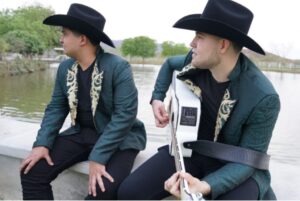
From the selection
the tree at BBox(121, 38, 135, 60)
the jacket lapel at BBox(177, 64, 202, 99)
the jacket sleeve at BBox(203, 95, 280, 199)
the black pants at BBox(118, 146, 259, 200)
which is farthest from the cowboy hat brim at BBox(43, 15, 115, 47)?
the tree at BBox(121, 38, 135, 60)

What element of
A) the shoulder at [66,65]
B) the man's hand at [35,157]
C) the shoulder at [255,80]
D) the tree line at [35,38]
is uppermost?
the shoulder at [255,80]

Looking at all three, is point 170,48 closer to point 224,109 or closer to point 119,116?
point 119,116

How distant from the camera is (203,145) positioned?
→ 6.35 feet

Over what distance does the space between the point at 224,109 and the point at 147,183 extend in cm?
52

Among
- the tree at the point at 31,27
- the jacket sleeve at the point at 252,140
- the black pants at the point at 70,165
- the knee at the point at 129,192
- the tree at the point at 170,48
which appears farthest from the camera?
the tree at the point at 170,48

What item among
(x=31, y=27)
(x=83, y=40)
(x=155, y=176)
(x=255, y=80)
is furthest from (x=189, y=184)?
(x=31, y=27)

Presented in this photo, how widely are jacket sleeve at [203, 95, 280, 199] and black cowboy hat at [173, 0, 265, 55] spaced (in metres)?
0.28

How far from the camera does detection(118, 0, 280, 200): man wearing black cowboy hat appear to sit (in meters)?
1.75

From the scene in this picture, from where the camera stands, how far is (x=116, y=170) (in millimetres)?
2123

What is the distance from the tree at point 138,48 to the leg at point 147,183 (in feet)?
264

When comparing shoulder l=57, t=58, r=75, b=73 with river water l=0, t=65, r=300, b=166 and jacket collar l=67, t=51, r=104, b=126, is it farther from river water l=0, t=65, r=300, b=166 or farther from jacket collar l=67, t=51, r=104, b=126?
river water l=0, t=65, r=300, b=166

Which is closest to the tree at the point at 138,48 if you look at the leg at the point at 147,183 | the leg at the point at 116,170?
the leg at the point at 116,170

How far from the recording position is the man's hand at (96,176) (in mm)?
2041

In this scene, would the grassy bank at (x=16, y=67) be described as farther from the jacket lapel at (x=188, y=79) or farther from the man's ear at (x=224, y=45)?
the man's ear at (x=224, y=45)
